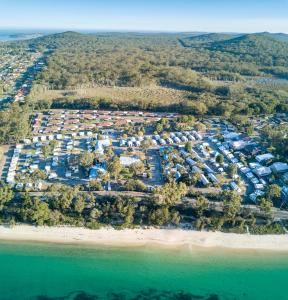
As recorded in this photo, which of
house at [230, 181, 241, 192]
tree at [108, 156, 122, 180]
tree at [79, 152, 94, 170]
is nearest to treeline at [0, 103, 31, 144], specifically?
tree at [79, 152, 94, 170]

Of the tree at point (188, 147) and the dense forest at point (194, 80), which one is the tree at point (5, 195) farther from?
the dense forest at point (194, 80)

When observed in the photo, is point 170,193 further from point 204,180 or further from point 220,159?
point 220,159

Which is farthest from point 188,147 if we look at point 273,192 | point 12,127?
point 12,127

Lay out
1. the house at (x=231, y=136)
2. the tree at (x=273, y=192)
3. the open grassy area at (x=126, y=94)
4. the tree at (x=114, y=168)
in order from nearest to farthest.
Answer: the tree at (x=273, y=192) → the tree at (x=114, y=168) → the house at (x=231, y=136) → the open grassy area at (x=126, y=94)

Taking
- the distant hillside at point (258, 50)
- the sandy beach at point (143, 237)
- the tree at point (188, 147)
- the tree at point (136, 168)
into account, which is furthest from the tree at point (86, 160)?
the distant hillside at point (258, 50)

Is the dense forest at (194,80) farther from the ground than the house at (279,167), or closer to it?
farther from the ground

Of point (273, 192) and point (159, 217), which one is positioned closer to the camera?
point (159, 217)
